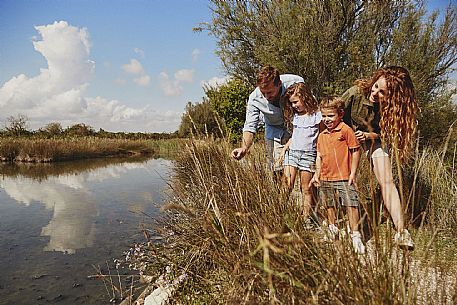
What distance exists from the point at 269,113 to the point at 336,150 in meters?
0.74

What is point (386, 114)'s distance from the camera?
8.34 ft

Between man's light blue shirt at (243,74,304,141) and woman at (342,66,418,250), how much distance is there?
0.59 m

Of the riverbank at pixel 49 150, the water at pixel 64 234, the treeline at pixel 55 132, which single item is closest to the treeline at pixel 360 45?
the water at pixel 64 234

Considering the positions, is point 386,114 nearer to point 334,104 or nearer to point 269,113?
point 334,104

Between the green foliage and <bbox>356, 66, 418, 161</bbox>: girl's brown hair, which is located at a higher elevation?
the green foliage

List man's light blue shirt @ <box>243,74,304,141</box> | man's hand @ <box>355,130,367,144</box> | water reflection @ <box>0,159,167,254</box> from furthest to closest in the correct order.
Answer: water reflection @ <box>0,159,167,254</box>
man's light blue shirt @ <box>243,74,304,141</box>
man's hand @ <box>355,130,367,144</box>

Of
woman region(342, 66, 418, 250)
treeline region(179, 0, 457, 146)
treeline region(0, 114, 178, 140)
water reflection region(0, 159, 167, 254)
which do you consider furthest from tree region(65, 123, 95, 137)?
woman region(342, 66, 418, 250)

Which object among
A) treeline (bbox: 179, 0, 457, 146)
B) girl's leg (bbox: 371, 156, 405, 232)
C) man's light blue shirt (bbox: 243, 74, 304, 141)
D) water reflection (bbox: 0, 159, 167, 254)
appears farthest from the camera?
treeline (bbox: 179, 0, 457, 146)

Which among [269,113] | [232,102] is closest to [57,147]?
[232,102]

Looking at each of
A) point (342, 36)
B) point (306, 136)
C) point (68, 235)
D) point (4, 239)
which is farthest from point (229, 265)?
point (342, 36)

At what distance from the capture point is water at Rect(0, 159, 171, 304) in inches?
133

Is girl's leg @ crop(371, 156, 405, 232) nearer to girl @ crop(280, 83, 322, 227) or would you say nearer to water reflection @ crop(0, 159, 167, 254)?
girl @ crop(280, 83, 322, 227)

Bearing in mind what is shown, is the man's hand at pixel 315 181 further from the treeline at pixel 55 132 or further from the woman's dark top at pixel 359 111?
the treeline at pixel 55 132

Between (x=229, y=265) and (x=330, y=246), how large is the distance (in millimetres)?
613
